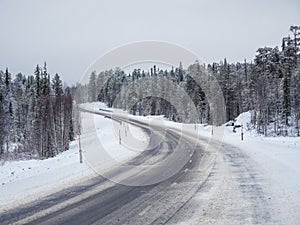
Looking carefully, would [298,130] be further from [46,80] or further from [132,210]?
[132,210]

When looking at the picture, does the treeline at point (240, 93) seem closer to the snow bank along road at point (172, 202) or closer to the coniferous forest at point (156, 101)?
the coniferous forest at point (156, 101)

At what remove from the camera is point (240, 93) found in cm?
7788

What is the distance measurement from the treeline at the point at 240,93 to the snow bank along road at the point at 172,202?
1561 cm

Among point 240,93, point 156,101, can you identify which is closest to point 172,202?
point 240,93

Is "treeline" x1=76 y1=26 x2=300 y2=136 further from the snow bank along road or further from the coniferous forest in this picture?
the snow bank along road

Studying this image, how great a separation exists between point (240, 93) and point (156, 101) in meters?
22.5

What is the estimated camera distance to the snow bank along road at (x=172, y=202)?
6.29m

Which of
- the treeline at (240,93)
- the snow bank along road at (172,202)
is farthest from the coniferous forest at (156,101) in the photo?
the snow bank along road at (172,202)

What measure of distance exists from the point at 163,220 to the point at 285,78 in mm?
48215

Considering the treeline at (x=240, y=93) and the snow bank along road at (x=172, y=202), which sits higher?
the treeline at (x=240, y=93)

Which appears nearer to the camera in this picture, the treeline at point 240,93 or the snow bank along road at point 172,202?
the snow bank along road at point 172,202

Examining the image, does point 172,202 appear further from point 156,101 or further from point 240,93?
point 156,101

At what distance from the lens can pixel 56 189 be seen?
30.8ft

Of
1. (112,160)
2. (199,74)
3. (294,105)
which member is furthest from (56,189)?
(199,74)
